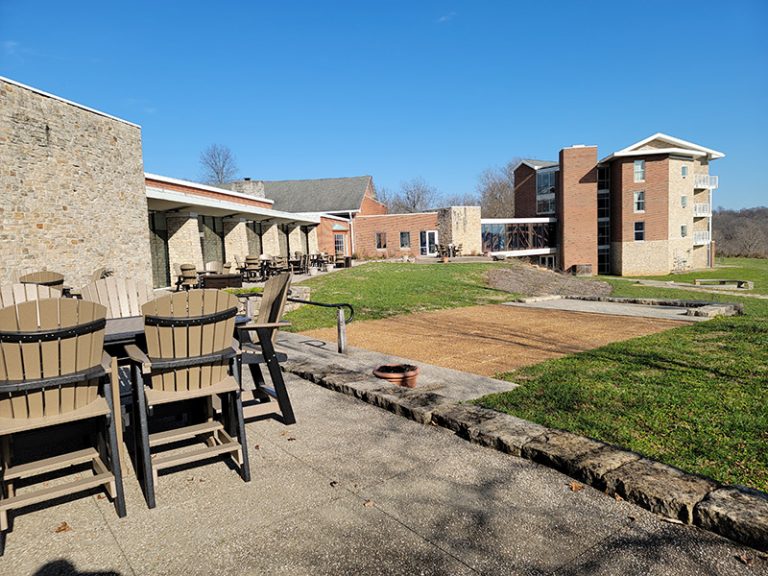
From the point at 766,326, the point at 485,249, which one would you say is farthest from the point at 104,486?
the point at 485,249

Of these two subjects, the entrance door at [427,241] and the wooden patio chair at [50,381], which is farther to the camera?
the entrance door at [427,241]

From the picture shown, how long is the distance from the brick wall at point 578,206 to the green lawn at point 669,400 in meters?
40.9

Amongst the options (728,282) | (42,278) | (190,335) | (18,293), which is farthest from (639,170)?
(190,335)

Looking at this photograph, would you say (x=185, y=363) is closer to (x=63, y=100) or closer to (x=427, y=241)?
(x=63, y=100)

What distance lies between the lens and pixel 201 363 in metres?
3.33

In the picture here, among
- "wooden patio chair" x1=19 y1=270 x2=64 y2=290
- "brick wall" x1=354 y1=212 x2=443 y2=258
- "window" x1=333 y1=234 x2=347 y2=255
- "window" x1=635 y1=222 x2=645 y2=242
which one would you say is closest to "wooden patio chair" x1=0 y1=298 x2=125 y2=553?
"wooden patio chair" x1=19 y1=270 x2=64 y2=290

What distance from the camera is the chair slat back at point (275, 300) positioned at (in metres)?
4.58

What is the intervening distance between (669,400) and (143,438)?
5166mm

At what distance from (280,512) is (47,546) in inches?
45.5

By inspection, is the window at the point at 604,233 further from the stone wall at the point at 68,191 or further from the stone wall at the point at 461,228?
the stone wall at the point at 68,191

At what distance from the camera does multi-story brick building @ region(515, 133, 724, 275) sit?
155 feet

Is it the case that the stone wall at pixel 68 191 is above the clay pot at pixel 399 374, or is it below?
above

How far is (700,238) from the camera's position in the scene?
50938 millimetres

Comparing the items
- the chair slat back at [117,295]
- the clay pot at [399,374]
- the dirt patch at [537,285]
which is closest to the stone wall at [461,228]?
the dirt patch at [537,285]
